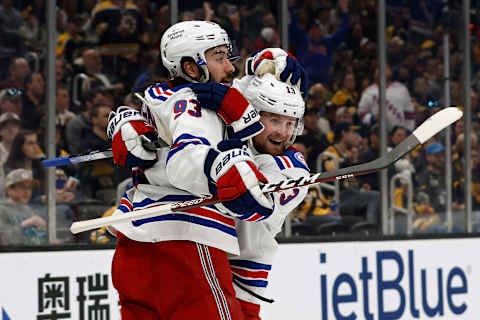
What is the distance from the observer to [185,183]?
6.33 feet

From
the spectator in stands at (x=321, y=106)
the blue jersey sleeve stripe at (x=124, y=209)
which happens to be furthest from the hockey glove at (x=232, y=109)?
the spectator in stands at (x=321, y=106)

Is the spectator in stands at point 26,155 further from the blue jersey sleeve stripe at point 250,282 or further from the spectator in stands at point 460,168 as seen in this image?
the spectator in stands at point 460,168

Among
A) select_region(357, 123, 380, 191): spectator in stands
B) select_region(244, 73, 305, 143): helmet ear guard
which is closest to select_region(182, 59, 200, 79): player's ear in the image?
select_region(244, 73, 305, 143): helmet ear guard

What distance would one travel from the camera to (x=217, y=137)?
1969mm

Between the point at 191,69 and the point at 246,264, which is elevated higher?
the point at 191,69

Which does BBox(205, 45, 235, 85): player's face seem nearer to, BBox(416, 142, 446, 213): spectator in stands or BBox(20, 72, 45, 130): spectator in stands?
BBox(20, 72, 45, 130): spectator in stands

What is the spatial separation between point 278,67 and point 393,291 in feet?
7.81

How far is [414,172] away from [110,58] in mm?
1695

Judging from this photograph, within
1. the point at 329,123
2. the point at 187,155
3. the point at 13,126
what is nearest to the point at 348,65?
the point at 329,123

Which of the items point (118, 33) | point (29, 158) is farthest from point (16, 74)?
point (118, 33)

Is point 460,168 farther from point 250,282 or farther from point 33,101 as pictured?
point 250,282

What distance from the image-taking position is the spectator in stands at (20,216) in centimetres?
348

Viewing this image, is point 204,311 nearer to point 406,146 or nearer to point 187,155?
point 187,155

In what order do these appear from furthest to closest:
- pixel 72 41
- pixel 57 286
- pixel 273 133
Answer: pixel 72 41, pixel 57 286, pixel 273 133
